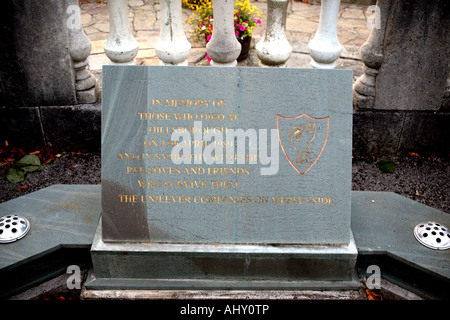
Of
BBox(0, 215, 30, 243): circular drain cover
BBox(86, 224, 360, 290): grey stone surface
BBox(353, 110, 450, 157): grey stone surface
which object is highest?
BBox(353, 110, 450, 157): grey stone surface

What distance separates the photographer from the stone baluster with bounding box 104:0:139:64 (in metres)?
3.75

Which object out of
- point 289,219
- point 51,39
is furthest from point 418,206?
point 51,39

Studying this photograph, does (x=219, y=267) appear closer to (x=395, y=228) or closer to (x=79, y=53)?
(x=395, y=228)

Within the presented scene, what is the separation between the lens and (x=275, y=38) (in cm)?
385

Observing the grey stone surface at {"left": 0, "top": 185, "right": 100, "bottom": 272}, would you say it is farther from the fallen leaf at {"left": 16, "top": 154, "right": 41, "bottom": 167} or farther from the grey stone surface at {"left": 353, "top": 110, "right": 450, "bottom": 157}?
the grey stone surface at {"left": 353, "top": 110, "right": 450, "bottom": 157}

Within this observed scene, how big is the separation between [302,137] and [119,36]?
192 cm

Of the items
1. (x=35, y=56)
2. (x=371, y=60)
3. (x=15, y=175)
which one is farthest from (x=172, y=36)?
(x=15, y=175)

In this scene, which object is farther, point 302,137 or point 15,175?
point 15,175

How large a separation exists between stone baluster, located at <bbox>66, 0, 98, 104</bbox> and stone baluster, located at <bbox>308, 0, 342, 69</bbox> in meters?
1.97

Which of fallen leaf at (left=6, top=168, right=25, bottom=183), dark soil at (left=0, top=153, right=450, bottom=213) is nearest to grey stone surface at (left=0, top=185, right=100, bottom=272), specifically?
dark soil at (left=0, top=153, right=450, bottom=213)

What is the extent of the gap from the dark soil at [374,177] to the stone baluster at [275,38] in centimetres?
124
